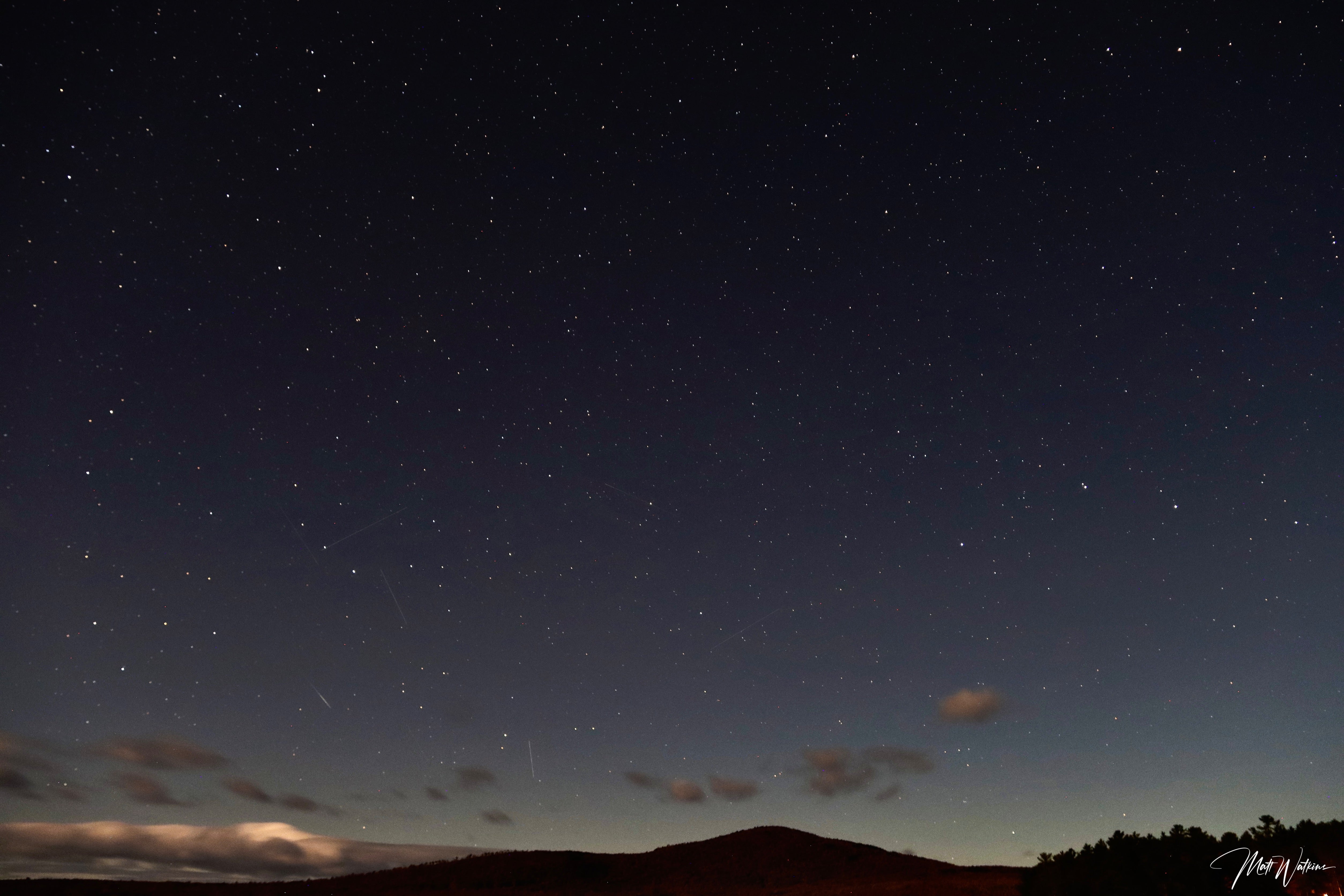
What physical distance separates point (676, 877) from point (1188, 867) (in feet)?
142

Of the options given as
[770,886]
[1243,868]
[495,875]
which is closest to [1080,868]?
[1243,868]

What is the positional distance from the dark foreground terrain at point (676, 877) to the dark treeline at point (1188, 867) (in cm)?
1662

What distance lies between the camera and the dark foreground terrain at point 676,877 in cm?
4403

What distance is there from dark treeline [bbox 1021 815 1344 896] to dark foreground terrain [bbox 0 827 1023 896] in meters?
16.6

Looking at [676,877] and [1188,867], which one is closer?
[1188,867]

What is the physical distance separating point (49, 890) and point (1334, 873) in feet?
186

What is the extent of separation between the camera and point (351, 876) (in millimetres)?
54812

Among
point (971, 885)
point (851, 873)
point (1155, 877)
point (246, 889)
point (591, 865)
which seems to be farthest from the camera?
point (591, 865)

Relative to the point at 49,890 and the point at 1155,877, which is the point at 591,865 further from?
the point at 1155,877

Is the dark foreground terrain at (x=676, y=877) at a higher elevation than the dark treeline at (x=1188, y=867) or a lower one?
lower

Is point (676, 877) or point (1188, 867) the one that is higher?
point (1188, 867)

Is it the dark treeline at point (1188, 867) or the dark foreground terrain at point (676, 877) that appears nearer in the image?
the dark treeline at point (1188, 867)

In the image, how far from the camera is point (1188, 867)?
2105 centimetres

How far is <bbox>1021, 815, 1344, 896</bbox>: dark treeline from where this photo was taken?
20609 millimetres
